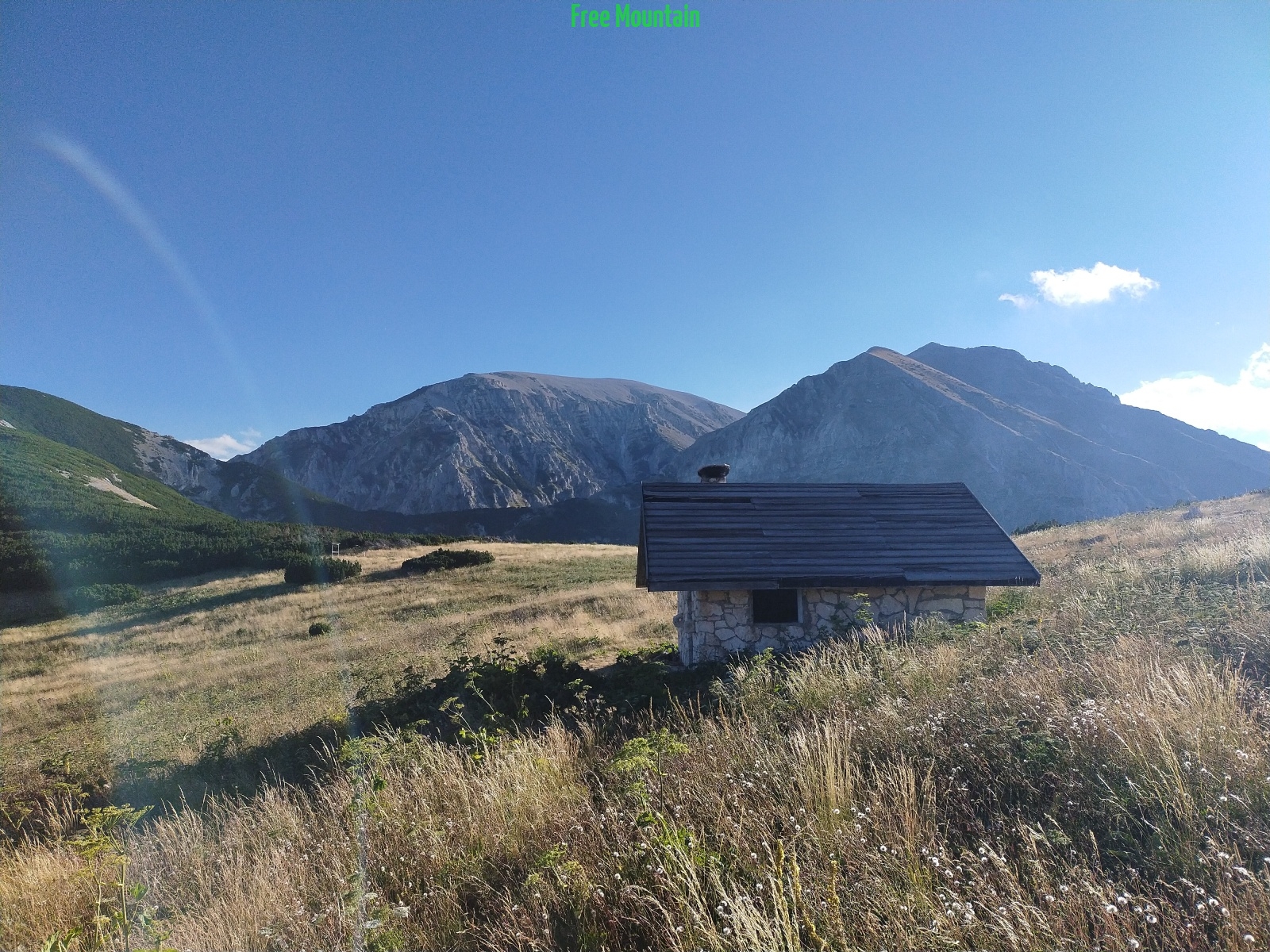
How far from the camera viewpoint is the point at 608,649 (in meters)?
15.1

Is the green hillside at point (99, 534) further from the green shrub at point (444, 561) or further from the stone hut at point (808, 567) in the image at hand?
the stone hut at point (808, 567)

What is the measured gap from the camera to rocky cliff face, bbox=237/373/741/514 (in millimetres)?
117938

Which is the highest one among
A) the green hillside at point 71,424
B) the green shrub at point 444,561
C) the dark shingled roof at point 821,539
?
the green hillside at point 71,424

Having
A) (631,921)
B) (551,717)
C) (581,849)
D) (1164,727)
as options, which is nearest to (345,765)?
(551,717)

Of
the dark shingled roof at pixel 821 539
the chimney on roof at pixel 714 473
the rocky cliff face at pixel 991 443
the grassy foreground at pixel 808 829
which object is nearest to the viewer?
the grassy foreground at pixel 808 829

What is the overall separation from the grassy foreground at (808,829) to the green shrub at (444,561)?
85.1ft

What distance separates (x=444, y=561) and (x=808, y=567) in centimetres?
2623

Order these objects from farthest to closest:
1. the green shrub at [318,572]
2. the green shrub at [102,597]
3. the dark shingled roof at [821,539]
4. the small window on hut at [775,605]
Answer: the green shrub at [102,597] < the green shrub at [318,572] < the small window on hut at [775,605] < the dark shingled roof at [821,539]

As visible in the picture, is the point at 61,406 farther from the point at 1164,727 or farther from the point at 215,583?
the point at 1164,727

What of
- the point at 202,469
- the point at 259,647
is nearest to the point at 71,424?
the point at 202,469

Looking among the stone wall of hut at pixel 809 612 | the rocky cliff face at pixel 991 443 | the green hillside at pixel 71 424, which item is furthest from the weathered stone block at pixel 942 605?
the green hillside at pixel 71 424

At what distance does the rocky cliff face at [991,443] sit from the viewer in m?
79.9

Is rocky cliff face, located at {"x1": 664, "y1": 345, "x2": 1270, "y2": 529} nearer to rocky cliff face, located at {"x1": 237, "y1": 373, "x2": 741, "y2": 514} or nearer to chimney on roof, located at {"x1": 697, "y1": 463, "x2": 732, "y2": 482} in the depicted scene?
rocky cliff face, located at {"x1": 237, "y1": 373, "x2": 741, "y2": 514}

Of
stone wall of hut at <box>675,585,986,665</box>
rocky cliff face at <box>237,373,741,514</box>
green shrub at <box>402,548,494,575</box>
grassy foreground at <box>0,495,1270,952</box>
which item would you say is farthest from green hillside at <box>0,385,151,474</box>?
grassy foreground at <box>0,495,1270,952</box>
